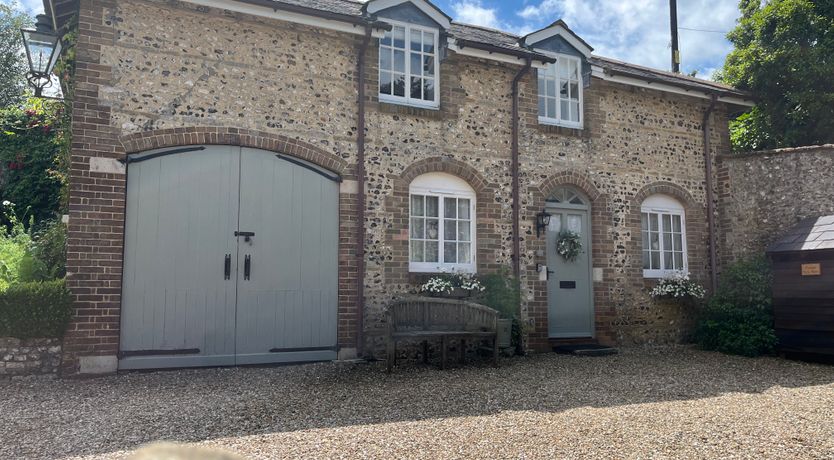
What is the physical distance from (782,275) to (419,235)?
20.0ft

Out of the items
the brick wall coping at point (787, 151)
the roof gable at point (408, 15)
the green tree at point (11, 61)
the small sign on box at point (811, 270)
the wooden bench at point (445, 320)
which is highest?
the green tree at point (11, 61)

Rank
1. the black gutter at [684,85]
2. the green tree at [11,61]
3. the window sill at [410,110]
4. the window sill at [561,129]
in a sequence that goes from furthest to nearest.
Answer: the green tree at [11,61], the black gutter at [684,85], the window sill at [561,129], the window sill at [410,110]

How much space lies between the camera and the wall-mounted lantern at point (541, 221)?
9.70 m

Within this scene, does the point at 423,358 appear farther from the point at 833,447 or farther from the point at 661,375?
the point at 833,447

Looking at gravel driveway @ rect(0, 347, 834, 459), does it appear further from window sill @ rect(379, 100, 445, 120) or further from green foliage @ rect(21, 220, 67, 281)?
window sill @ rect(379, 100, 445, 120)

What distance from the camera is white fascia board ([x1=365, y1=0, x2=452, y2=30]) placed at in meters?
8.71

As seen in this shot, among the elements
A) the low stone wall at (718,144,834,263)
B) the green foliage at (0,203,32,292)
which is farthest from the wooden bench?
the low stone wall at (718,144,834,263)

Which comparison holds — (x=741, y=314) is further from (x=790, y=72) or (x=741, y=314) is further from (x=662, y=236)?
(x=790, y=72)

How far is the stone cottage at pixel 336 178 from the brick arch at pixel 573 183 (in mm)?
36

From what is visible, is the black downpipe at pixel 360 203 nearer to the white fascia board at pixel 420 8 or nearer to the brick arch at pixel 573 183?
the white fascia board at pixel 420 8

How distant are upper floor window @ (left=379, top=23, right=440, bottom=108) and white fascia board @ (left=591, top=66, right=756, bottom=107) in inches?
126

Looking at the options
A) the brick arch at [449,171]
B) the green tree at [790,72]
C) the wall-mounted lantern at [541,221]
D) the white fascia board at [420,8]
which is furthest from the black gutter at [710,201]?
the white fascia board at [420,8]

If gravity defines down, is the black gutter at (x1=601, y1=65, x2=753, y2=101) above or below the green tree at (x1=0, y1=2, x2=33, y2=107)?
below

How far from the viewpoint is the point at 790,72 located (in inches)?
472
